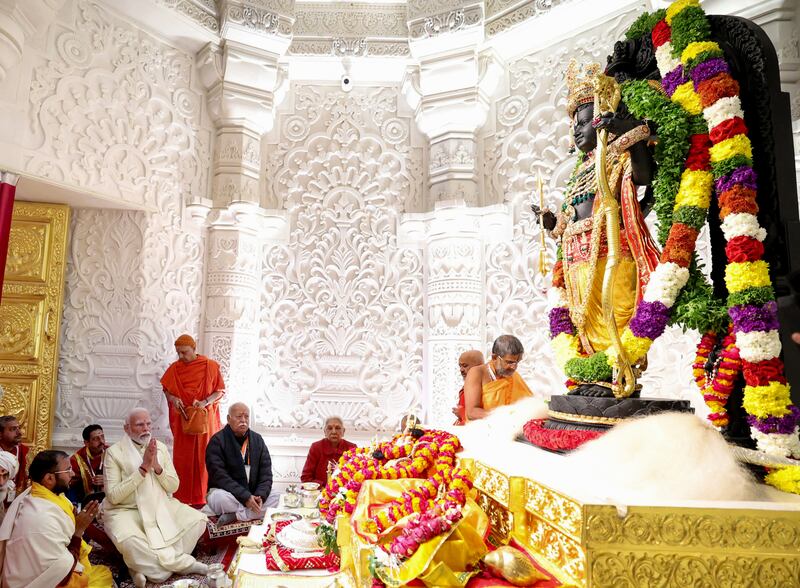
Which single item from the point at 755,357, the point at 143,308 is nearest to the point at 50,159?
the point at 143,308

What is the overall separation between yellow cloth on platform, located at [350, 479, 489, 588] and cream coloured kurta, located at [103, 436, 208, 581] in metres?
2.36

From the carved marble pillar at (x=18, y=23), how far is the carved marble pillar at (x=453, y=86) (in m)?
3.43

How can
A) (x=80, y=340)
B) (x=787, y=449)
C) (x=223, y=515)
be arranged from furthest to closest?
1. (x=80, y=340)
2. (x=223, y=515)
3. (x=787, y=449)

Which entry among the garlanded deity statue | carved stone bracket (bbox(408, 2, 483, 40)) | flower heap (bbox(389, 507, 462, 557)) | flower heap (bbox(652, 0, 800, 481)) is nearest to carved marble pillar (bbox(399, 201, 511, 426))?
carved stone bracket (bbox(408, 2, 483, 40))

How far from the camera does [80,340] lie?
518 centimetres

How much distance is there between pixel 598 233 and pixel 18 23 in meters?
4.81

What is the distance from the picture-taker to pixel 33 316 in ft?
16.2

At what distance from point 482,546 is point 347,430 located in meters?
3.96

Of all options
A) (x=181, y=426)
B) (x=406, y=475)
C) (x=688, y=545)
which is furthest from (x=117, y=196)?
(x=688, y=545)

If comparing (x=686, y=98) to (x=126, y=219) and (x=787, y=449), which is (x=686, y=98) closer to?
(x=787, y=449)

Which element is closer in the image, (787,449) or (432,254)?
(787,449)

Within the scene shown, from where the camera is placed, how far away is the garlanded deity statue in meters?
2.30

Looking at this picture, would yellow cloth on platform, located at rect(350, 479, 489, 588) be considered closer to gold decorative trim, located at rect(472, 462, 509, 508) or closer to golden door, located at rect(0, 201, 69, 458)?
gold decorative trim, located at rect(472, 462, 509, 508)

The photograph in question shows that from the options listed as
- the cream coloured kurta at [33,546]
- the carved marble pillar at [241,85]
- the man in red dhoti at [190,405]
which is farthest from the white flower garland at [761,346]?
the carved marble pillar at [241,85]
